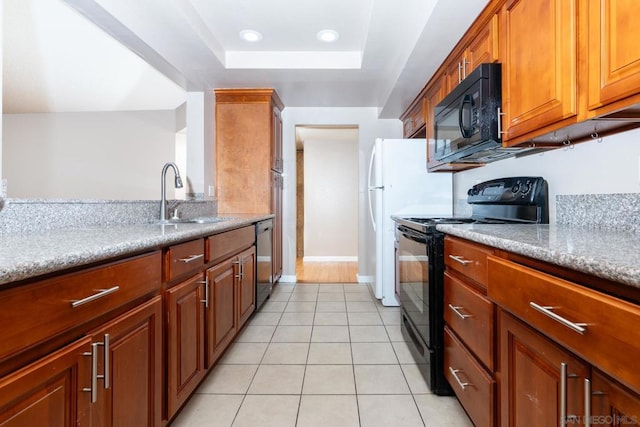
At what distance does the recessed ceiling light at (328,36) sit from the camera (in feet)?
8.64

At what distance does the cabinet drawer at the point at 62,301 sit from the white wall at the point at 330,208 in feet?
16.0

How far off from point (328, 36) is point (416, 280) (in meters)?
2.03

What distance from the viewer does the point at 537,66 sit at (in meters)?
1.42

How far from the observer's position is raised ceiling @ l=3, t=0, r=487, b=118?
6.15 ft

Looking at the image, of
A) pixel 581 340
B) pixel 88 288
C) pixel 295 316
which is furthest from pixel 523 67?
pixel 295 316

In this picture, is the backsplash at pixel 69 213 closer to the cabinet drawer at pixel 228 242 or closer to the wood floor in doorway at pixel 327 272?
the cabinet drawer at pixel 228 242

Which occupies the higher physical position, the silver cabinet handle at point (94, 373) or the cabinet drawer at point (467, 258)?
the cabinet drawer at point (467, 258)

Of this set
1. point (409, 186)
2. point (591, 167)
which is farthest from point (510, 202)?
point (409, 186)

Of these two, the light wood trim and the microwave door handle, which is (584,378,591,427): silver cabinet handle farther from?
the light wood trim

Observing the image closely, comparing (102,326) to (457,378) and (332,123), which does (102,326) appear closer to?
(457,378)

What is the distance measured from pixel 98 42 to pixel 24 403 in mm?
2254

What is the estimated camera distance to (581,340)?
0.71m

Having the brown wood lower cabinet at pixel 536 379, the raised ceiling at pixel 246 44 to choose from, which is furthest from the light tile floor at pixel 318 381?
the raised ceiling at pixel 246 44

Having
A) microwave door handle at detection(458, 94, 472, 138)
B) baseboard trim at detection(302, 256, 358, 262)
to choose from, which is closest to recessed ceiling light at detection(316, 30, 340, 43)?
microwave door handle at detection(458, 94, 472, 138)
